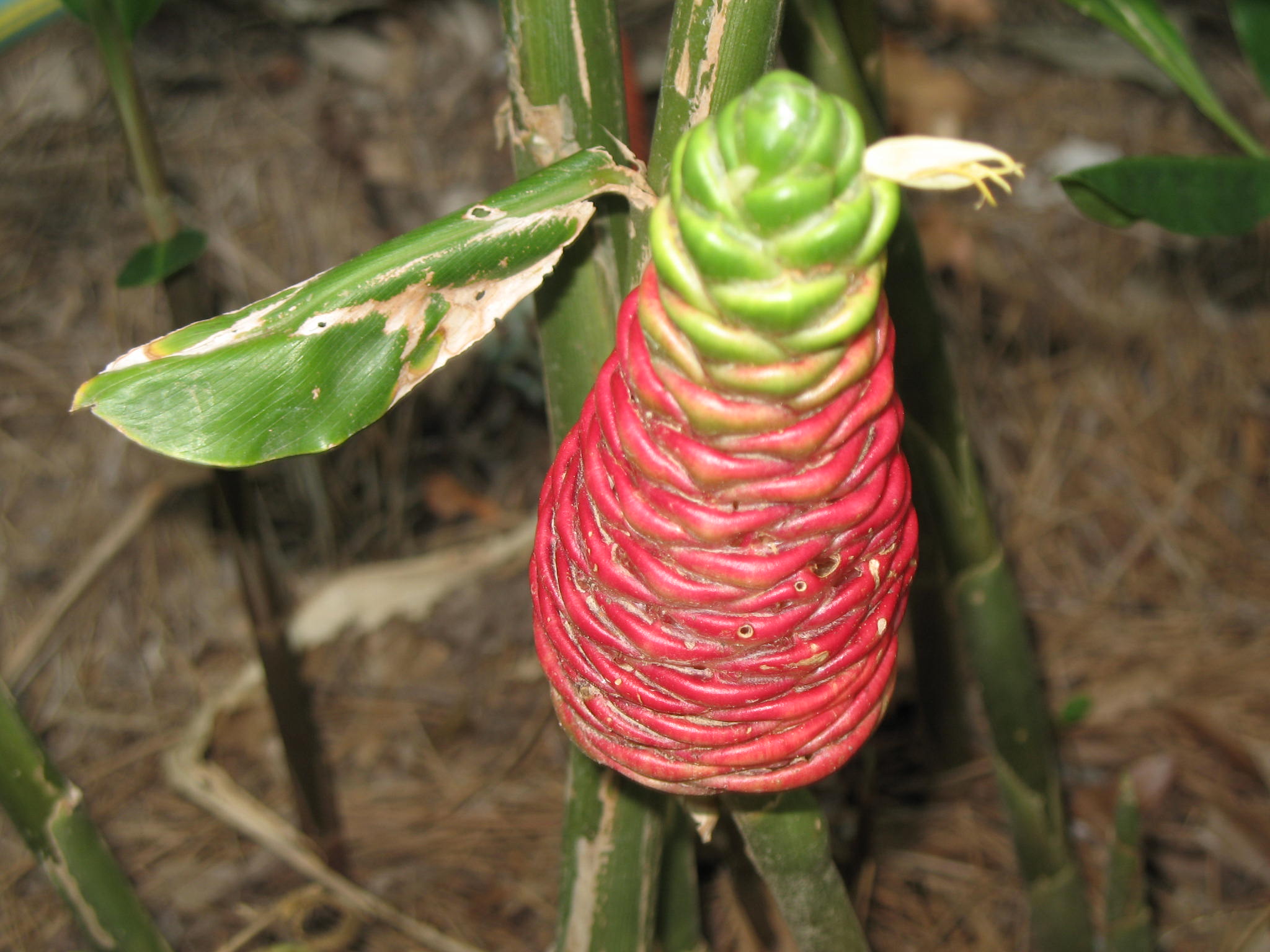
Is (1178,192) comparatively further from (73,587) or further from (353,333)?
(73,587)

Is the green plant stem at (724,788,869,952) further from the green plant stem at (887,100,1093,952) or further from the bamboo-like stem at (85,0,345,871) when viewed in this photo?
the bamboo-like stem at (85,0,345,871)

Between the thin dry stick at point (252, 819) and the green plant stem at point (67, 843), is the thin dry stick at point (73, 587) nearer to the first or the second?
the thin dry stick at point (252, 819)

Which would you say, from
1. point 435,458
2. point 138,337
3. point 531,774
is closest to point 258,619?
point 531,774

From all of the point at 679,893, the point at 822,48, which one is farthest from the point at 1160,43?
the point at 679,893

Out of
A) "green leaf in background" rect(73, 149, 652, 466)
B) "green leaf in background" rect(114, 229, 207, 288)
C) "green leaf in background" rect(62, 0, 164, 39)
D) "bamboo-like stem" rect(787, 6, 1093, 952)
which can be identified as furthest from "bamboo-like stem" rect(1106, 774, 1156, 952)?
"green leaf in background" rect(62, 0, 164, 39)

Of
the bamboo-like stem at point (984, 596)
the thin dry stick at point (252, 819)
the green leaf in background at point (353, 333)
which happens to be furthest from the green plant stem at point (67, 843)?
the bamboo-like stem at point (984, 596)

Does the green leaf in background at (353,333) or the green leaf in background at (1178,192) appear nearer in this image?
the green leaf in background at (353,333)

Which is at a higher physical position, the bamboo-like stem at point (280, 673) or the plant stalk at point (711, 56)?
the plant stalk at point (711, 56)
